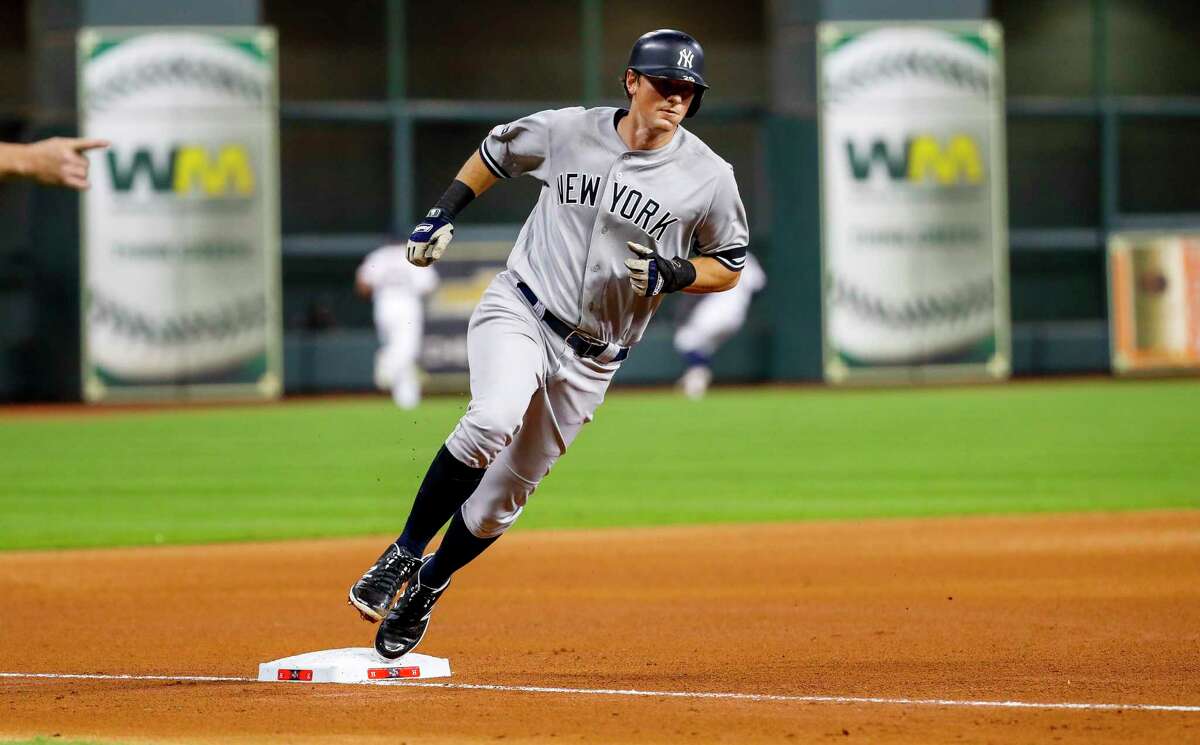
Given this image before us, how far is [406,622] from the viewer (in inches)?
226

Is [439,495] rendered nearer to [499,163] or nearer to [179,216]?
[499,163]

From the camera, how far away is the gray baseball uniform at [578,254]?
5.64 meters

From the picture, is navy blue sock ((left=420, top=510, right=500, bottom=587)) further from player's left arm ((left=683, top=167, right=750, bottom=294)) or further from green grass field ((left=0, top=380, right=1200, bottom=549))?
green grass field ((left=0, top=380, right=1200, bottom=549))

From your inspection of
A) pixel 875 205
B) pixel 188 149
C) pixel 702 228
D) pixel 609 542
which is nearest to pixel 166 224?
pixel 188 149

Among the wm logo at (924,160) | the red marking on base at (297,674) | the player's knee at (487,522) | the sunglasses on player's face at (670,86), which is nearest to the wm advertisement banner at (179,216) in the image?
the wm logo at (924,160)

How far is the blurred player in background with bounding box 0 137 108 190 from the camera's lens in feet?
17.3

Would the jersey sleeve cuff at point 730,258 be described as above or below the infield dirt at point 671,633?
above

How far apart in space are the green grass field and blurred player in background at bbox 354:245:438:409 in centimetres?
45

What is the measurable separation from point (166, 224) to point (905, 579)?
46.3 feet

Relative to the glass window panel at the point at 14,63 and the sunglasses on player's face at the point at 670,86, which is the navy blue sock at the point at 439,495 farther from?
the glass window panel at the point at 14,63

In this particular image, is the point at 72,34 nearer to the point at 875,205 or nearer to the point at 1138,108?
the point at 875,205

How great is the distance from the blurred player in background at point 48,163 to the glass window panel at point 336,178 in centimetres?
1832

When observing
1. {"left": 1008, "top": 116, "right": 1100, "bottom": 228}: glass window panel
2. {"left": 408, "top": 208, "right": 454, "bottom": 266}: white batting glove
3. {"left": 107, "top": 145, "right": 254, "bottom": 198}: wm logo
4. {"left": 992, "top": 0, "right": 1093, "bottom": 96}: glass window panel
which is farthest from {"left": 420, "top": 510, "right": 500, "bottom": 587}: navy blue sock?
{"left": 992, "top": 0, "right": 1093, "bottom": 96}: glass window panel

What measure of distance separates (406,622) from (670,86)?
1.88 metres
